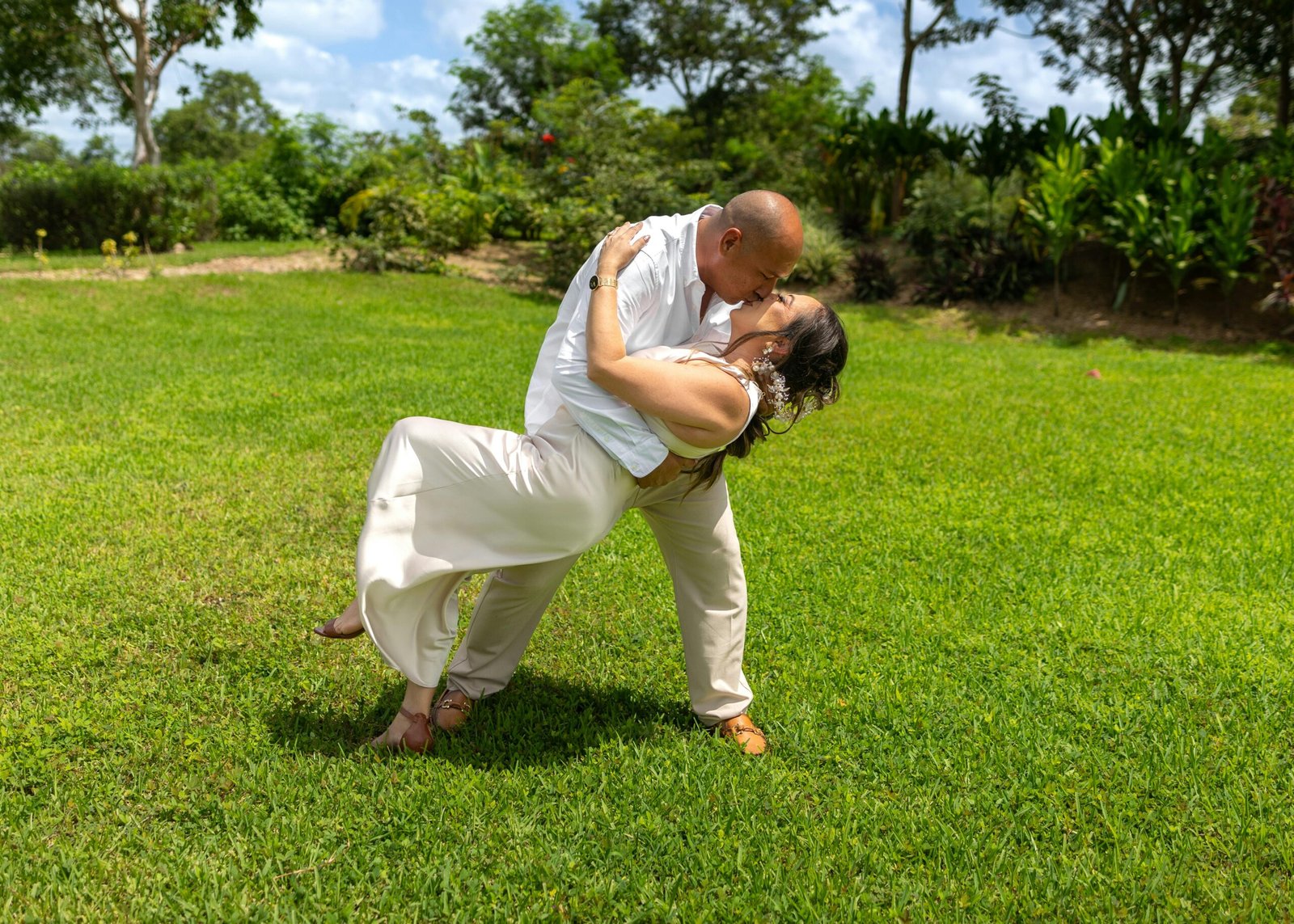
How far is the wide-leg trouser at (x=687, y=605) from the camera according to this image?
339 centimetres

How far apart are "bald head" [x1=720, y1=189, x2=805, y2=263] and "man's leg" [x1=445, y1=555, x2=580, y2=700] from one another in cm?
124

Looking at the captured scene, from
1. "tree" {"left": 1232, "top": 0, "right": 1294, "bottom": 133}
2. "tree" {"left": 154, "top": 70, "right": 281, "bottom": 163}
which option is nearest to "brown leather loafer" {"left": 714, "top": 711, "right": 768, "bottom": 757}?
"tree" {"left": 1232, "top": 0, "right": 1294, "bottom": 133}

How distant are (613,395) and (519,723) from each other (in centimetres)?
146

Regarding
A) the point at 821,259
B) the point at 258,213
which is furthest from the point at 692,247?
the point at 258,213

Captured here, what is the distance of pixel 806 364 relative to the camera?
10.1 ft

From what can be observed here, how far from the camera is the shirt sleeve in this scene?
9.42 feet

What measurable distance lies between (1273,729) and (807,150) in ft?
63.5

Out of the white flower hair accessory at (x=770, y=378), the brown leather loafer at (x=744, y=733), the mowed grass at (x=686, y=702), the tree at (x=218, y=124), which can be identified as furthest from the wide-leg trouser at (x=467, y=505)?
the tree at (x=218, y=124)

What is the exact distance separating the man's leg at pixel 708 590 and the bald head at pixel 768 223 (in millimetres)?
911

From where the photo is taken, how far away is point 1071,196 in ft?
46.9

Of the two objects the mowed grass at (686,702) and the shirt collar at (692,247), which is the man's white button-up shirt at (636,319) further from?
the mowed grass at (686,702)

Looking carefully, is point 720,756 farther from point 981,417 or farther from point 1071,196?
point 1071,196

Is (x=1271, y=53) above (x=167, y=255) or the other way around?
above

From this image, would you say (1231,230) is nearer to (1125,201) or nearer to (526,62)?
(1125,201)
